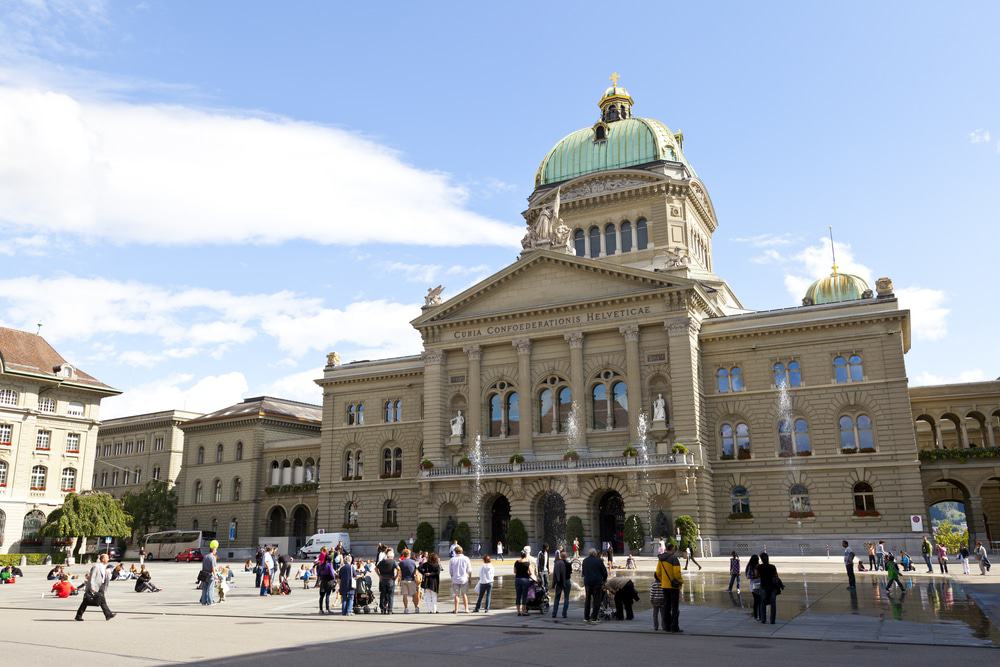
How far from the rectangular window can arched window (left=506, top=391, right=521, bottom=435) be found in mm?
37895

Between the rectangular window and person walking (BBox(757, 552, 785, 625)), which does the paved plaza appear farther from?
the rectangular window

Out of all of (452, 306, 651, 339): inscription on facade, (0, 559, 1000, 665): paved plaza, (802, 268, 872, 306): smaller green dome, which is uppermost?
(802, 268, 872, 306): smaller green dome

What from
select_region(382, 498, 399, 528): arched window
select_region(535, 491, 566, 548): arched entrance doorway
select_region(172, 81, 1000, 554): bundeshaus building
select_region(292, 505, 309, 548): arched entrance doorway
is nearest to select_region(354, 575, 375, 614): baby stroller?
select_region(172, 81, 1000, 554): bundeshaus building

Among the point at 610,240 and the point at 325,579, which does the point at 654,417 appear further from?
the point at 325,579

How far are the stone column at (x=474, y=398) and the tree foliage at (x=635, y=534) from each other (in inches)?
516

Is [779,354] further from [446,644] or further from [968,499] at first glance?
[446,644]

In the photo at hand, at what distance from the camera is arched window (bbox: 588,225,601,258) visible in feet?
227

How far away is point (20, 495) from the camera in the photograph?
6469 centimetres

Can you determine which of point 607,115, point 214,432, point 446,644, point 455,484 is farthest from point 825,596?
point 214,432

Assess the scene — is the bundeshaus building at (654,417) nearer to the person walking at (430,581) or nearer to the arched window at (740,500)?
the arched window at (740,500)

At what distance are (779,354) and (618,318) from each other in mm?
10580

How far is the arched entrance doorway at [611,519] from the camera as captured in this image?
2157 inches

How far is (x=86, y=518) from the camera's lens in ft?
207

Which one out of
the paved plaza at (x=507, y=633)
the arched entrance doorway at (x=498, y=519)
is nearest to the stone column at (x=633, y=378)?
the arched entrance doorway at (x=498, y=519)
